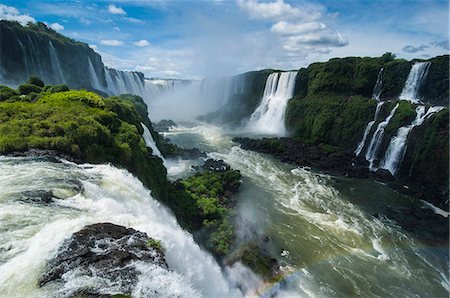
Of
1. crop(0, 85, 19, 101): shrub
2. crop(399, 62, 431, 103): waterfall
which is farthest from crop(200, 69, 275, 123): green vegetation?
crop(0, 85, 19, 101): shrub

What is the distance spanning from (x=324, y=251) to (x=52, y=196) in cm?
1456

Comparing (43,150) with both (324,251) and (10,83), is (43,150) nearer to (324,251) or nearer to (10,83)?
(324,251)

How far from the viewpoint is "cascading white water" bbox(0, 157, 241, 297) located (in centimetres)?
539

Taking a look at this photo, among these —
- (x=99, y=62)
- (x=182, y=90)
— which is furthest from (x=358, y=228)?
(x=182, y=90)

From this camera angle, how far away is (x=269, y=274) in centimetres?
1385

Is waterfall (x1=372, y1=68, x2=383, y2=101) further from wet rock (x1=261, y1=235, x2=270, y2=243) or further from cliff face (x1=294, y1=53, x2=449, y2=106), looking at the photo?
wet rock (x1=261, y1=235, x2=270, y2=243)

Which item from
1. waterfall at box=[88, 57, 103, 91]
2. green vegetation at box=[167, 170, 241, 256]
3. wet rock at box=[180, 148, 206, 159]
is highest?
waterfall at box=[88, 57, 103, 91]

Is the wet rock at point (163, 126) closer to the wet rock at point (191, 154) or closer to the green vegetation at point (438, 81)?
the wet rock at point (191, 154)

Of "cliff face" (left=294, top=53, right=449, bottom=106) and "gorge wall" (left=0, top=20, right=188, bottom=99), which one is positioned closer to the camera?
"cliff face" (left=294, top=53, right=449, bottom=106)

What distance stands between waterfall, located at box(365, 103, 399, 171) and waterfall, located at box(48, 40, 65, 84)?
5356 cm

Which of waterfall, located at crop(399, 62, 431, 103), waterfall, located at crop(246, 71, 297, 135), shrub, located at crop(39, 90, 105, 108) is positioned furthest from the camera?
waterfall, located at crop(246, 71, 297, 135)

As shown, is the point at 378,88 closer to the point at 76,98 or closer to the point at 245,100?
the point at 245,100

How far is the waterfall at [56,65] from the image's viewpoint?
52062mm

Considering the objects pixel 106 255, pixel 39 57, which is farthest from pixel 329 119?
pixel 39 57
